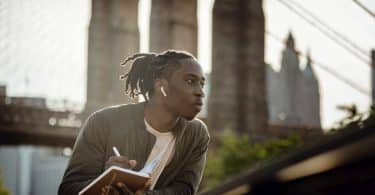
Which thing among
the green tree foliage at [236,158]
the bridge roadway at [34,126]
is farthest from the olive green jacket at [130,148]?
the bridge roadway at [34,126]

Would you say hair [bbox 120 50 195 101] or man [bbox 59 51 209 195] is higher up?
hair [bbox 120 50 195 101]

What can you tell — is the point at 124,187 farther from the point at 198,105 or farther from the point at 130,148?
the point at 198,105

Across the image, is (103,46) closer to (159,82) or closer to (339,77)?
(339,77)

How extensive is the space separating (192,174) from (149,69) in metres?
0.59

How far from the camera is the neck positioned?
6359 millimetres

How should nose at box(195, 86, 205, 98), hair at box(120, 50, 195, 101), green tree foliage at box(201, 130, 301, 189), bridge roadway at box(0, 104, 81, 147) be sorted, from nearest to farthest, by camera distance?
nose at box(195, 86, 205, 98), hair at box(120, 50, 195, 101), green tree foliage at box(201, 130, 301, 189), bridge roadway at box(0, 104, 81, 147)

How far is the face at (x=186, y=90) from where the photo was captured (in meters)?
6.23

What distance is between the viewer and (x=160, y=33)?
98000mm

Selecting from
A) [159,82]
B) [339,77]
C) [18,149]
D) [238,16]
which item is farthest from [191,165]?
[18,149]

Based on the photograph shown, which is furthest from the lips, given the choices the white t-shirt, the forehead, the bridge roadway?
the bridge roadway

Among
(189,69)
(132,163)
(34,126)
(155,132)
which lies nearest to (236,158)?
(34,126)

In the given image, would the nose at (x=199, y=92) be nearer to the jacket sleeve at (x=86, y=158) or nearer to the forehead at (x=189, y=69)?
the forehead at (x=189, y=69)

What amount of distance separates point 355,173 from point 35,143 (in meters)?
81.7

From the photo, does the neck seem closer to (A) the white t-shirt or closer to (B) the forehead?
(A) the white t-shirt
